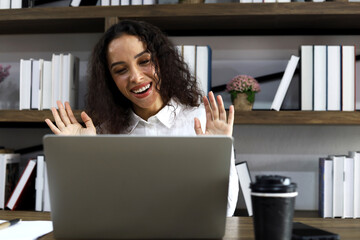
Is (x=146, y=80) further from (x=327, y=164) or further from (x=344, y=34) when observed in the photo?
(x=344, y=34)

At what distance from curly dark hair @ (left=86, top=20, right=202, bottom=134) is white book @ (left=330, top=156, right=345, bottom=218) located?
698 millimetres

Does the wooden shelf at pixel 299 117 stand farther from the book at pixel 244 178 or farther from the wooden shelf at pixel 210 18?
the wooden shelf at pixel 210 18

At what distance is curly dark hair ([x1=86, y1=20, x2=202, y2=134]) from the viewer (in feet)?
5.35

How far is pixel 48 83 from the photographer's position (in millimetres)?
1973

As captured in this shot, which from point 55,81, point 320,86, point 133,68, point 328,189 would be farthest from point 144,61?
point 328,189

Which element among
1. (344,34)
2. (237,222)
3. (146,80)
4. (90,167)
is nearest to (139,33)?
(146,80)

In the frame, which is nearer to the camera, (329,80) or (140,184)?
(140,184)

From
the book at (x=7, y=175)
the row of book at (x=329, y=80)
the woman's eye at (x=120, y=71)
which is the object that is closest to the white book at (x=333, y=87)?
the row of book at (x=329, y=80)

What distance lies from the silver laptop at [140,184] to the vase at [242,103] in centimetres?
120

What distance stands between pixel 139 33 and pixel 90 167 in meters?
1.01

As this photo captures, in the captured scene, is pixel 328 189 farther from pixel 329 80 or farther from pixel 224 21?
pixel 224 21

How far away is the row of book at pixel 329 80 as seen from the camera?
5.94 ft

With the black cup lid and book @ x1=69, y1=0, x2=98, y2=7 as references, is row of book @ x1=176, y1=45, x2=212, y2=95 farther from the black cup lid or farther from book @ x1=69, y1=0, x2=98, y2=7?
the black cup lid

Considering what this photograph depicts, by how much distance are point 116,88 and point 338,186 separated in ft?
3.59
